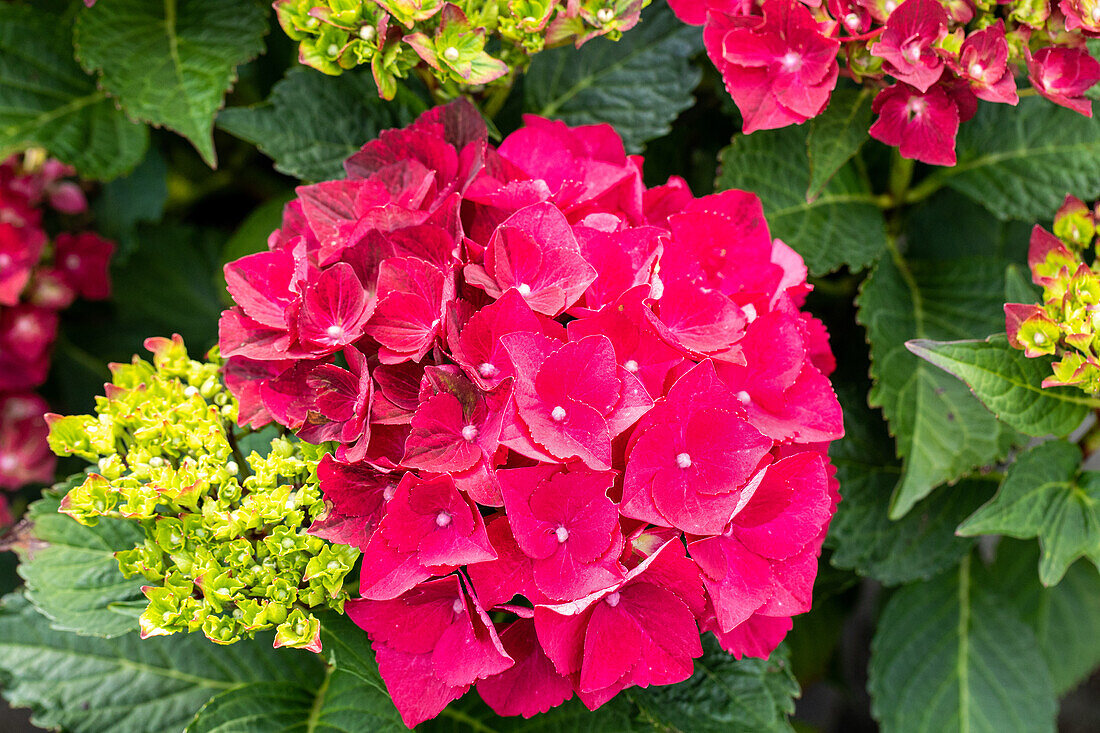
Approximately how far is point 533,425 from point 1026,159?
689 millimetres

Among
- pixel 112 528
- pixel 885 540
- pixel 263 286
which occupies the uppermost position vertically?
pixel 263 286

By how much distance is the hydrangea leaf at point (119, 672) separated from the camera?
2.57 feet

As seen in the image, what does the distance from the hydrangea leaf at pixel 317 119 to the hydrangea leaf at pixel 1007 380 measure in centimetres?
52

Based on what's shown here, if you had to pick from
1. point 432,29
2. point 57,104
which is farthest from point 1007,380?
point 57,104

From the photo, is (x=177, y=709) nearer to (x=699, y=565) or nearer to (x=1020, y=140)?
(x=699, y=565)

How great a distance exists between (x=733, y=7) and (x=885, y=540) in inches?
22.1

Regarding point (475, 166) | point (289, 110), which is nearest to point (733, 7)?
point (475, 166)

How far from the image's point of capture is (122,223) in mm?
1124

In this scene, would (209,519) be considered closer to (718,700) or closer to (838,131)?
(718,700)

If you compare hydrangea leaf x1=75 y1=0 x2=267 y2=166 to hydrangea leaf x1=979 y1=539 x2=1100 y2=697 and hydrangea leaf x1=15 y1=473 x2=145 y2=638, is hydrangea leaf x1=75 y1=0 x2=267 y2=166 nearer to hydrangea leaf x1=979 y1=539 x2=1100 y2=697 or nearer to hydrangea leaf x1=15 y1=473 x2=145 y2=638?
hydrangea leaf x1=15 y1=473 x2=145 y2=638

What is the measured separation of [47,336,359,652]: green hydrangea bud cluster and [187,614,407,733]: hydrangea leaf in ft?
0.30

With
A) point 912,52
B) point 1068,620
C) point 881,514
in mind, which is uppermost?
point 912,52

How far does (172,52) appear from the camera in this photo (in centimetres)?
90

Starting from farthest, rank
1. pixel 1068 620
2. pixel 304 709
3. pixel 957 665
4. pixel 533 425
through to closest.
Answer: pixel 1068 620 < pixel 957 665 < pixel 304 709 < pixel 533 425
